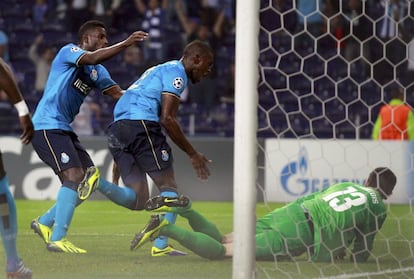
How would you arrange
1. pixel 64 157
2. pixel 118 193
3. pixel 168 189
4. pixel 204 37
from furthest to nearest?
1. pixel 204 37
2. pixel 64 157
3. pixel 118 193
4. pixel 168 189

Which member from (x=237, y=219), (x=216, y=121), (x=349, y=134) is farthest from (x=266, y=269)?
(x=216, y=121)

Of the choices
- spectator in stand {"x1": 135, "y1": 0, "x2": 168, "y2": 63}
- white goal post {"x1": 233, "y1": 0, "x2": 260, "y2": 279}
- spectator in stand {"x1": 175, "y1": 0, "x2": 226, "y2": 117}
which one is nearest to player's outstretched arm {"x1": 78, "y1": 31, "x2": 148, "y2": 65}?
white goal post {"x1": 233, "y1": 0, "x2": 260, "y2": 279}

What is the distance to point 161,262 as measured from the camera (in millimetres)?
7109

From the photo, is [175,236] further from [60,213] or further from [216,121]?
[216,121]

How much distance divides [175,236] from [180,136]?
0.84 m

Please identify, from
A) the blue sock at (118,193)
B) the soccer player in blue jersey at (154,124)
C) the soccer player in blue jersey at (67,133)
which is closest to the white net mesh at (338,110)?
the soccer player in blue jersey at (154,124)

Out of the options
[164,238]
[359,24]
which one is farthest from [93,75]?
[359,24]

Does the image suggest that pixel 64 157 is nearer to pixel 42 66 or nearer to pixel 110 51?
pixel 110 51

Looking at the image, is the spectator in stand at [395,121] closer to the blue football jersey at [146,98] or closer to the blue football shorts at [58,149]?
the blue football jersey at [146,98]

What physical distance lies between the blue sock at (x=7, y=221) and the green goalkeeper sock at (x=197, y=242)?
1356mm

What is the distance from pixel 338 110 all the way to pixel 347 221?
20.6 ft

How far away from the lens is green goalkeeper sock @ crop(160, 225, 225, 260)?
270 inches

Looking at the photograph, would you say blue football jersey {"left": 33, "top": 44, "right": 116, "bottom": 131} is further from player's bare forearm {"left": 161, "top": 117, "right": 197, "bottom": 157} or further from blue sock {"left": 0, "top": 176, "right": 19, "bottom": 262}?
blue sock {"left": 0, "top": 176, "right": 19, "bottom": 262}

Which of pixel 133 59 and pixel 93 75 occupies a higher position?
pixel 93 75
